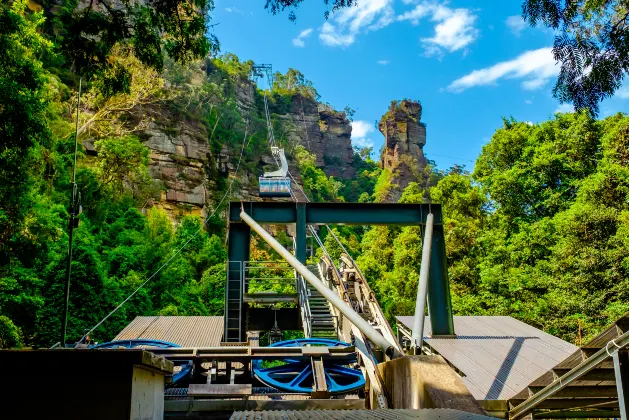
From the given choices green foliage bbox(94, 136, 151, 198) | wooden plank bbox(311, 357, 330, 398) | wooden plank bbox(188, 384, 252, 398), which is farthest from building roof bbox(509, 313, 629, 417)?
green foliage bbox(94, 136, 151, 198)

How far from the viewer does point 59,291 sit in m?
20.0

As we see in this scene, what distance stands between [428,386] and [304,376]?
298 centimetres

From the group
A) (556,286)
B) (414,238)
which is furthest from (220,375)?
(414,238)

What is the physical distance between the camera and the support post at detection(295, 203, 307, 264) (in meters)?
11.2

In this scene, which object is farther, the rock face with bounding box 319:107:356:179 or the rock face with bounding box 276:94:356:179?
the rock face with bounding box 319:107:356:179

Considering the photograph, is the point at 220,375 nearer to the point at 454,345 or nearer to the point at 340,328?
the point at 340,328

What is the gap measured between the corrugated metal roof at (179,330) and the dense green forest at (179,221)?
427 cm

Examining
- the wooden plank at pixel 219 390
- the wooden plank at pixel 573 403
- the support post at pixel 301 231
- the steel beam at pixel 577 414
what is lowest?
the steel beam at pixel 577 414

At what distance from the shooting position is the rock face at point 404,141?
63.2 m

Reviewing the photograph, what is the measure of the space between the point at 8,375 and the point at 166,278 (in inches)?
988

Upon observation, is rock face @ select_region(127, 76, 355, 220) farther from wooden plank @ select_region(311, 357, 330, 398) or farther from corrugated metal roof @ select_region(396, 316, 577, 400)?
wooden plank @ select_region(311, 357, 330, 398)

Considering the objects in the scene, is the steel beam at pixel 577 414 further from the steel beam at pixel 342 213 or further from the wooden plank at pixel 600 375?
the steel beam at pixel 342 213

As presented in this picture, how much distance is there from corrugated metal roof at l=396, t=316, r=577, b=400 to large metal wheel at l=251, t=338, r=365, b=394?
A: 2.08m

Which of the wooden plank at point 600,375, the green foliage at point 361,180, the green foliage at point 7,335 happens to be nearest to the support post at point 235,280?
the wooden plank at point 600,375
